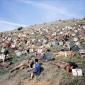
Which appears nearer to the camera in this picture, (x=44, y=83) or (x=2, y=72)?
(x=44, y=83)

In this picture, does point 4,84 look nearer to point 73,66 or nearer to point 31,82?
point 31,82

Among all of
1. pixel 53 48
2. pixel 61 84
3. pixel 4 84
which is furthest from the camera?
pixel 53 48

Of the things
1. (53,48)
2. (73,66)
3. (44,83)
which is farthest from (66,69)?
(53,48)

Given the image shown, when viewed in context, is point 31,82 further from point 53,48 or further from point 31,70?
point 53,48

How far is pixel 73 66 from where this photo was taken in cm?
2503

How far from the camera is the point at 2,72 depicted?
89.1 feet

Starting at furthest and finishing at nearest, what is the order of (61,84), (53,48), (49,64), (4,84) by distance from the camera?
(53,48) < (49,64) < (4,84) < (61,84)

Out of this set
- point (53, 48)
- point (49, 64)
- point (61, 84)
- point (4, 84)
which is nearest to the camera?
point (61, 84)

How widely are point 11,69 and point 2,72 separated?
100 cm

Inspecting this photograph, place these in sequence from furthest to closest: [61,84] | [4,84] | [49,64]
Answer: [49,64]
[4,84]
[61,84]

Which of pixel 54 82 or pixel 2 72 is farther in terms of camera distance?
pixel 2 72

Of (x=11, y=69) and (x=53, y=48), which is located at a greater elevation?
(x=53, y=48)

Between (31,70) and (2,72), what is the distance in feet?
11.6

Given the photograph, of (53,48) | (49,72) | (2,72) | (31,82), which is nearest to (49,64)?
(49,72)
